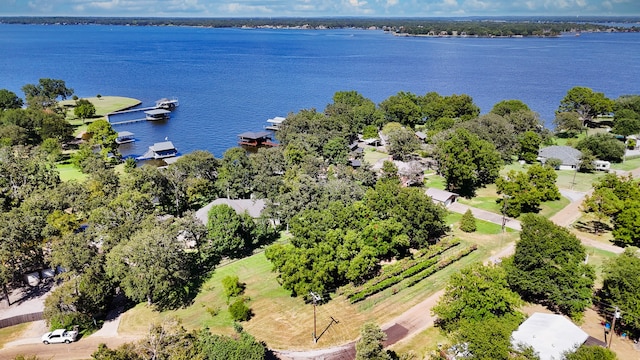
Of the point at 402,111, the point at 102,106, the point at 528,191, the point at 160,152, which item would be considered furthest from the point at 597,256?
the point at 102,106

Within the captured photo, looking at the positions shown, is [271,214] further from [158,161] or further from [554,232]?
[158,161]

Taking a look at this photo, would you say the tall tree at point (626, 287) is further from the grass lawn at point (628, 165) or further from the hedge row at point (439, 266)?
the grass lawn at point (628, 165)

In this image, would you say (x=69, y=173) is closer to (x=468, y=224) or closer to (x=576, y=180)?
(x=468, y=224)

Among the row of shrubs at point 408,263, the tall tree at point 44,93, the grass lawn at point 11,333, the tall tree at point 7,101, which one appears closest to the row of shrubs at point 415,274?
the row of shrubs at point 408,263

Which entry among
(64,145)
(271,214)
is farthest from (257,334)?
(64,145)

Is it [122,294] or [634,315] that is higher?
[634,315]

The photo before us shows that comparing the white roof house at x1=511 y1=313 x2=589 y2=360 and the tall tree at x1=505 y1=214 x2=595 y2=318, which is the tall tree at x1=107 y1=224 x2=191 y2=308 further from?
the tall tree at x1=505 y1=214 x2=595 y2=318

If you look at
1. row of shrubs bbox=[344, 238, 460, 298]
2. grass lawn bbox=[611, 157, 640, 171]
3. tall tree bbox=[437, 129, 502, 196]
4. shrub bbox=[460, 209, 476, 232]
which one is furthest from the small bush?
grass lawn bbox=[611, 157, 640, 171]
